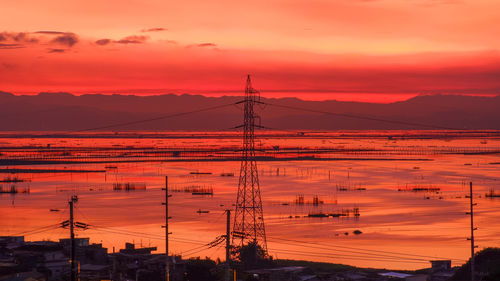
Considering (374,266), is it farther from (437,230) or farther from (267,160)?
(267,160)

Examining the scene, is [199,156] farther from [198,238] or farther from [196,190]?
[198,238]

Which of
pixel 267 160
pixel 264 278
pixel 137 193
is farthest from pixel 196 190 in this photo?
pixel 267 160

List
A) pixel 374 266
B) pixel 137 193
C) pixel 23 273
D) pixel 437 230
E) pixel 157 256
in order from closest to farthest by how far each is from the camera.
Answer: pixel 23 273 < pixel 157 256 < pixel 374 266 < pixel 437 230 < pixel 137 193

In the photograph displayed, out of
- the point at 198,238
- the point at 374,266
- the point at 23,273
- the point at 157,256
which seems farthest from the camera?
the point at 198,238

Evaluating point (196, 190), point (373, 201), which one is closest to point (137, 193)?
point (196, 190)

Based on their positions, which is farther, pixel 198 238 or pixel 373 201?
pixel 373 201

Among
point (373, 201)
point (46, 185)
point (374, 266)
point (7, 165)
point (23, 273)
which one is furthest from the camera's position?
point (7, 165)
